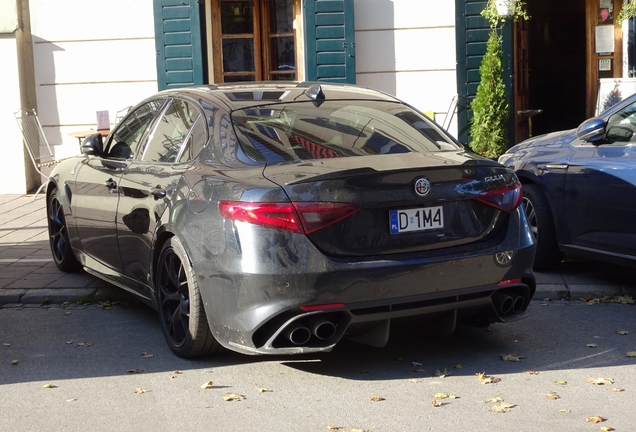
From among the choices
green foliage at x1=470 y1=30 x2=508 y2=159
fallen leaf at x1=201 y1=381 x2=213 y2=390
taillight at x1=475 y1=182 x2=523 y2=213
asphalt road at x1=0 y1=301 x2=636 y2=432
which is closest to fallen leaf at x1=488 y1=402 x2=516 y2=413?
asphalt road at x1=0 y1=301 x2=636 y2=432

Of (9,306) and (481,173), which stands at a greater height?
(481,173)

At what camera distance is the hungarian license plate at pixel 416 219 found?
4.94 meters

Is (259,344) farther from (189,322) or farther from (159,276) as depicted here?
(159,276)

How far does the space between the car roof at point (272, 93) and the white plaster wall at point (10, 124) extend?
7275 mm

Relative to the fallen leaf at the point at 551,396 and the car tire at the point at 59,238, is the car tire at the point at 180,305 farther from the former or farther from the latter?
the car tire at the point at 59,238

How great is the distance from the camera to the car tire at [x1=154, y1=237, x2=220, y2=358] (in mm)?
5316

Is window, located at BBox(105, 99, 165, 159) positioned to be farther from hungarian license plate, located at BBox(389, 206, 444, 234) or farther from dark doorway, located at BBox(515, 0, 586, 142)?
dark doorway, located at BBox(515, 0, 586, 142)

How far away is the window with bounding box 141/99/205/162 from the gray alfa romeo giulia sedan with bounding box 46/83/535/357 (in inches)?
0.6

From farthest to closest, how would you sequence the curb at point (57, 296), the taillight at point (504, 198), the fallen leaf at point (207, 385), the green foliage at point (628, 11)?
the green foliage at point (628, 11) < the curb at point (57, 296) < the taillight at point (504, 198) < the fallen leaf at point (207, 385)

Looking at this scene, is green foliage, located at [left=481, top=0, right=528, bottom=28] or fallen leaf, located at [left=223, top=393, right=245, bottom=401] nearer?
fallen leaf, located at [left=223, top=393, right=245, bottom=401]

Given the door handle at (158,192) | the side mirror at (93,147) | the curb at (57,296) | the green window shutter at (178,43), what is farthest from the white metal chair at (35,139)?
the door handle at (158,192)

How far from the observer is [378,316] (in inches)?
194

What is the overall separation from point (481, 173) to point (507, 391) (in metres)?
1.17

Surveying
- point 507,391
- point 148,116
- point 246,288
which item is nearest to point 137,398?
point 246,288
